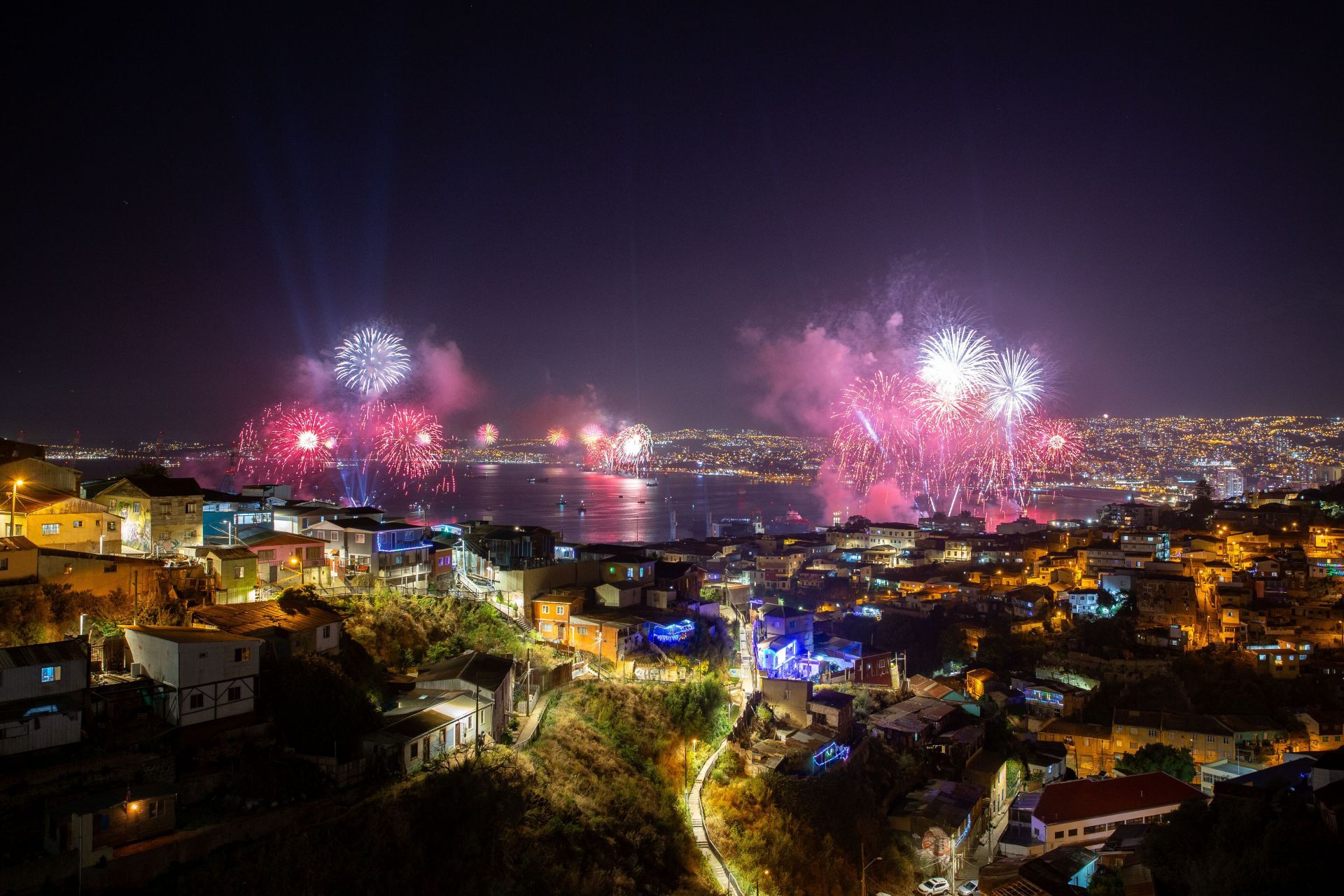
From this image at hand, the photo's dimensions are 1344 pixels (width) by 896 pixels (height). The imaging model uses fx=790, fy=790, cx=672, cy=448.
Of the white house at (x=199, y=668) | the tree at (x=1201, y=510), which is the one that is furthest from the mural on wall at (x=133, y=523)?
the tree at (x=1201, y=510)

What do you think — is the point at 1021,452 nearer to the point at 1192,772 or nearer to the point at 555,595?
the point at 1192,772

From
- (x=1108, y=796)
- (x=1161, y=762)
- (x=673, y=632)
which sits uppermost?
(x=673, y=632)

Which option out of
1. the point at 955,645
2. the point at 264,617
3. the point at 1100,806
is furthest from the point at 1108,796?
the point at 264,617

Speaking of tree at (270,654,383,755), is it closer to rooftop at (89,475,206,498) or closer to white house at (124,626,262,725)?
white house at (124,626,262,725)

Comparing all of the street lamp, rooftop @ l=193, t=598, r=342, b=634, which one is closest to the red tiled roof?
rooftop @ l=193, t=598, r=342, b=634

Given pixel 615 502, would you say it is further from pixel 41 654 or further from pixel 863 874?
pixel 41 654

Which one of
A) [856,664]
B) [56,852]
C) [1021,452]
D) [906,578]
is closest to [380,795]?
[56,852]
